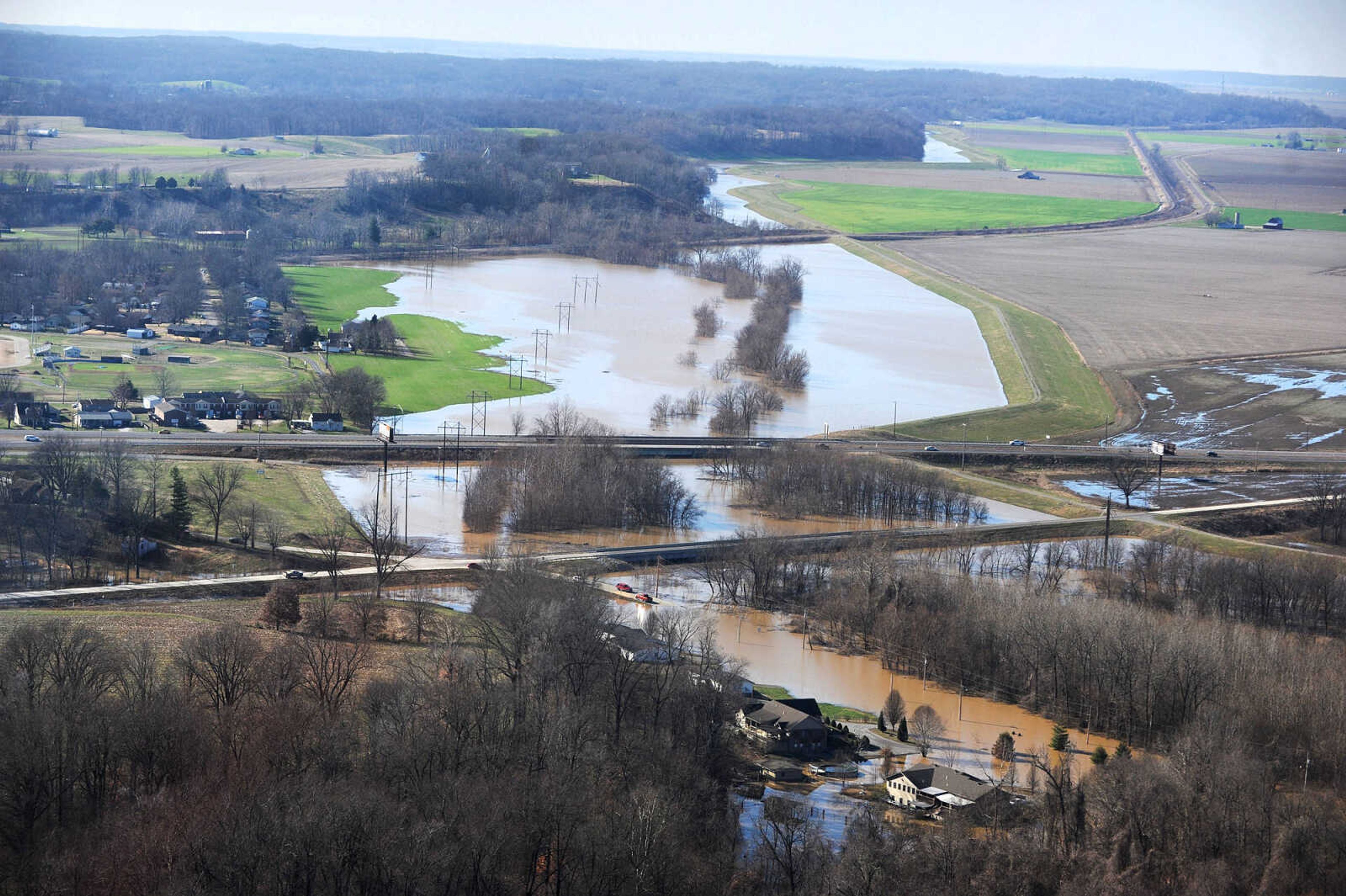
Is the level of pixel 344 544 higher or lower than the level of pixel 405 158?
lower

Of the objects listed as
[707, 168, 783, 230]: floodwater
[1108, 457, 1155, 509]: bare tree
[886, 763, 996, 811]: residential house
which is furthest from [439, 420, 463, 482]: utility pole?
[707, 168, 783, 230]: floodwater

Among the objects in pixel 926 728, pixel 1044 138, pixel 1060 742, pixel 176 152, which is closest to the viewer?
pixel 1060 742

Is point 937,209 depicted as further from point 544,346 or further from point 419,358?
point 419,358

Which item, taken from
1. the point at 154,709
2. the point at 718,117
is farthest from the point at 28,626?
the point at 718,117

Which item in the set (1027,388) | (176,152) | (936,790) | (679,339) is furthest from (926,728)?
(176,152)

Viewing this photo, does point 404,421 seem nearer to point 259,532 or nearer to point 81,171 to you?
point 259,532

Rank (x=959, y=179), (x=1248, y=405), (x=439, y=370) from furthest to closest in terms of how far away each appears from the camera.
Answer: (x=959, y=179) < (x=439, y=370) < (x=1248, y=405)
